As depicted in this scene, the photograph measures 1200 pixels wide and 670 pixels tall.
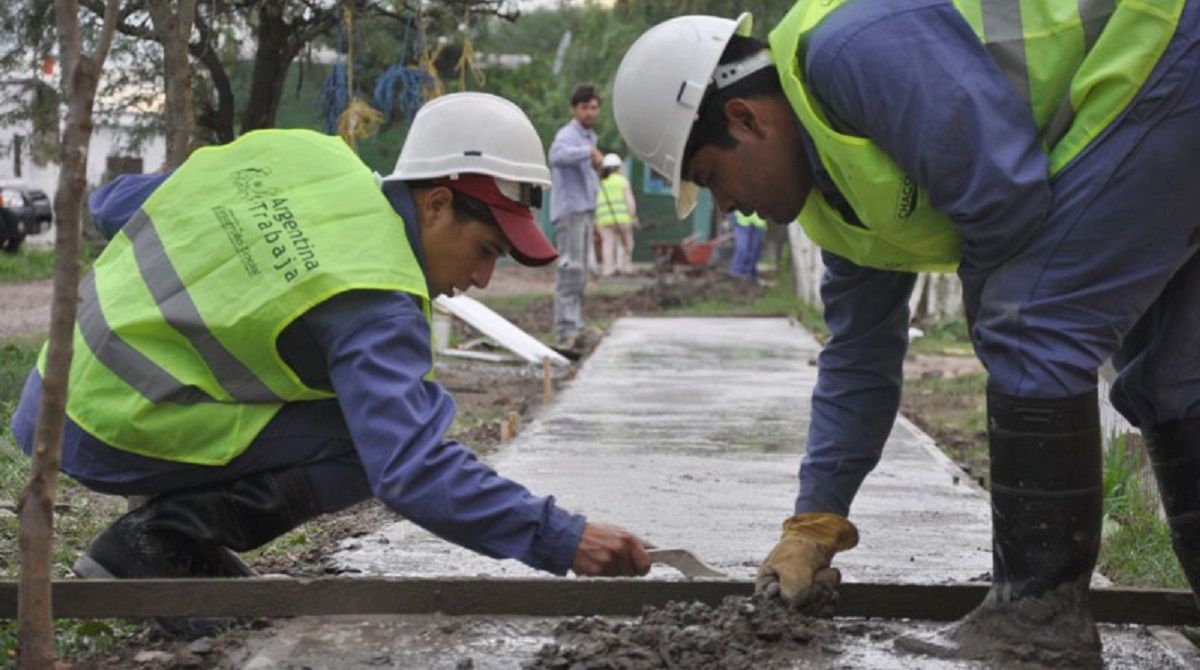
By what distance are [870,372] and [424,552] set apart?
1541 millimetres

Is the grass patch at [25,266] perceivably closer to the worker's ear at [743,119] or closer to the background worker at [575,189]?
the background worker at [575,189]

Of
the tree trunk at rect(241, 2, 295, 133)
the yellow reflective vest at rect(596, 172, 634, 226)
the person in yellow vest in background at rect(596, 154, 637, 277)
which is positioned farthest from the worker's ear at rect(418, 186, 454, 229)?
the yellow reflective vest at rect(596, 172, 634, 226)

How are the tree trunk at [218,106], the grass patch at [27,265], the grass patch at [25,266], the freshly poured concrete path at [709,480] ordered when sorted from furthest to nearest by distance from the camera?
1. the grass patch at [25,266]
2. the grass patch at [27,265]
3. the tree trunk at [218,106]
4. the freshly poured concrete path at [709,480]

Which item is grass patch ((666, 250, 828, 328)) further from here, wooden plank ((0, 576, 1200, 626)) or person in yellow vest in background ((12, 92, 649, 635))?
person in yellow vest in background ((12, 92, 649, 635))

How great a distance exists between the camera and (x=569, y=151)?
14375 mm

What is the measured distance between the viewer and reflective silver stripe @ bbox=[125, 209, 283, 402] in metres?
3.97

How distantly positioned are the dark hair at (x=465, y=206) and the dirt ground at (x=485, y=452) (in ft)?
3.09

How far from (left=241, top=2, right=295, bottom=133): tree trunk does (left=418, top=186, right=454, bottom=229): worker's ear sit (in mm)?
8459

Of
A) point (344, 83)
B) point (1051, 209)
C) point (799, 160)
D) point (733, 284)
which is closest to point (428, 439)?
point (799, 160)

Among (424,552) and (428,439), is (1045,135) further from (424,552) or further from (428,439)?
(424,552)

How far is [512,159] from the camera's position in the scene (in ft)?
13.9

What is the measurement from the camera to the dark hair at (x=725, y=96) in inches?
158

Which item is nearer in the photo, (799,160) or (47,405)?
(47,405)

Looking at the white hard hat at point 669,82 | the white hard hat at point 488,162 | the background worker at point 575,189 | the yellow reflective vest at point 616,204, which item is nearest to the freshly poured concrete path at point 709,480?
the white hard hat at point 488,162
